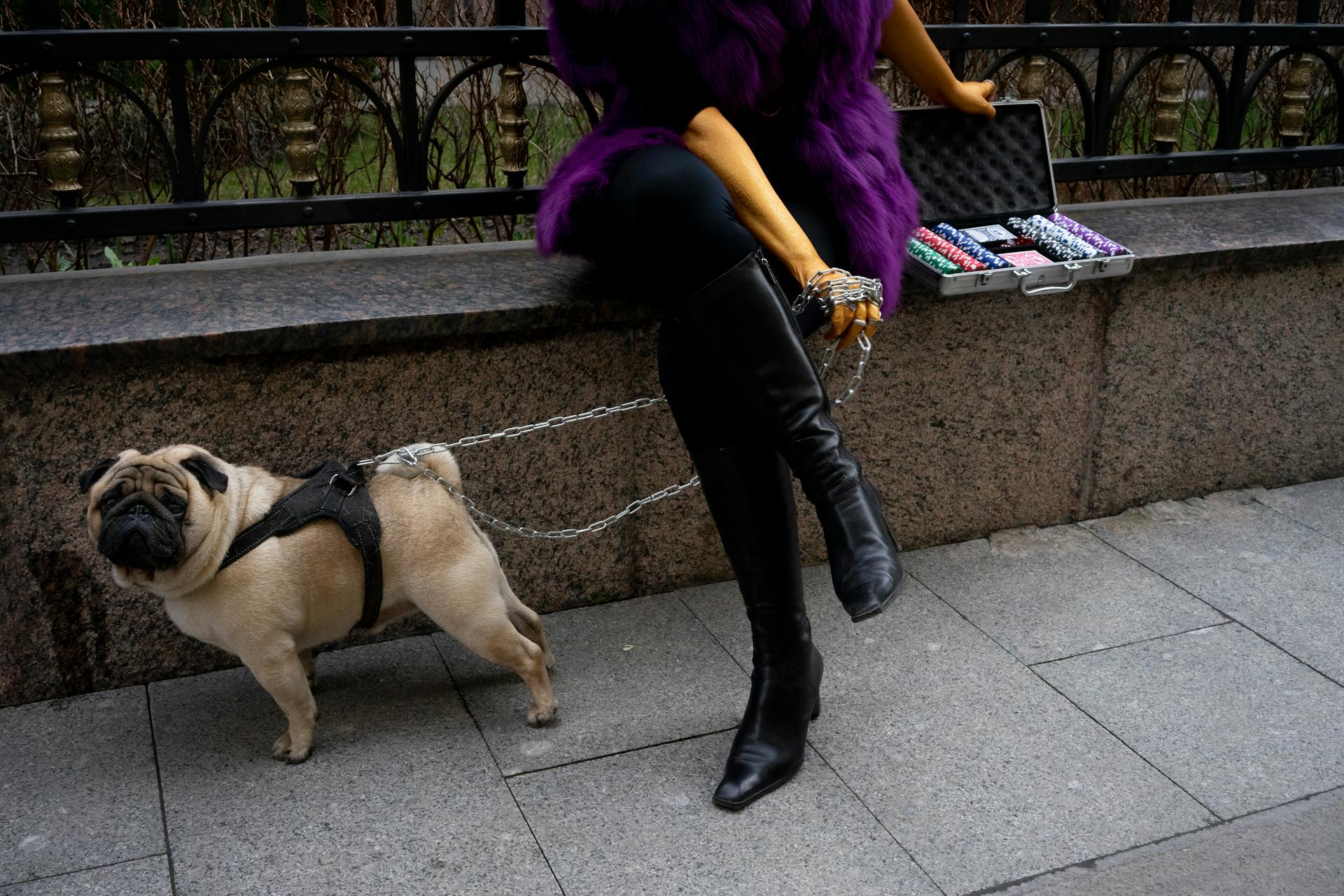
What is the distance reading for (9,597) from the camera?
2721 mm

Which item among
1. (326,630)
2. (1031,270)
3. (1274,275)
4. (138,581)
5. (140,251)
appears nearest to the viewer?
(138,581)

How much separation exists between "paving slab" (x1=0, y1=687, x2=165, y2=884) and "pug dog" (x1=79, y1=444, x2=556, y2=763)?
1.00 feet

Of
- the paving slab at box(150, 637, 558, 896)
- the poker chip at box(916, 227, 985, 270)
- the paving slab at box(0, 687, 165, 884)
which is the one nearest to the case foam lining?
the poker chip at box(916, 227, 985, 270)

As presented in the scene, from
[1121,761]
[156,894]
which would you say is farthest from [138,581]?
[1121,761]

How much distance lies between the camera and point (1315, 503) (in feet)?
13.0

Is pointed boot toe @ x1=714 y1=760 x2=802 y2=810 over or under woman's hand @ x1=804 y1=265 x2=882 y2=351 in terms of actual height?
under

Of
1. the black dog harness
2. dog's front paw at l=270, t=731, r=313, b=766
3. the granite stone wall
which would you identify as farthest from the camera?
the granite stone wall

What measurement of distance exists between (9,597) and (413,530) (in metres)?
0.95

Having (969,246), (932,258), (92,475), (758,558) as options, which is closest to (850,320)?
(758,558)

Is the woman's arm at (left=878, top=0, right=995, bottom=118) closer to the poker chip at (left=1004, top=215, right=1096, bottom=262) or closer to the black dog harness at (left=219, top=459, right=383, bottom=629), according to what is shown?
the poker chip at (left=1004, top=215, right=1096, bottom=262)

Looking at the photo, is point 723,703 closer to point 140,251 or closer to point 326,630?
point 326,630

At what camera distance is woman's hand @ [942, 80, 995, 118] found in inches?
131

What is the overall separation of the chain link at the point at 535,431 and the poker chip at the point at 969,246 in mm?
393

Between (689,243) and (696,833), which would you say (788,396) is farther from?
(696,833)
